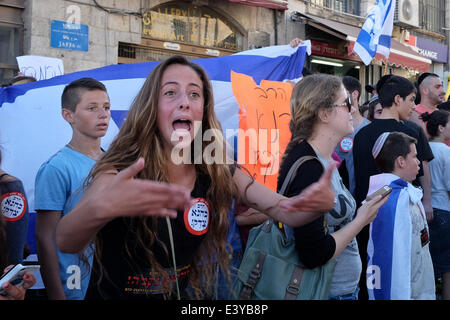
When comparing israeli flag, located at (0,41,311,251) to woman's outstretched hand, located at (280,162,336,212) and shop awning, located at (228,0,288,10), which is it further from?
shop awning, located at (228,0,288,10)

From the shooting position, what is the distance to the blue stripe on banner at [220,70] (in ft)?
12.7

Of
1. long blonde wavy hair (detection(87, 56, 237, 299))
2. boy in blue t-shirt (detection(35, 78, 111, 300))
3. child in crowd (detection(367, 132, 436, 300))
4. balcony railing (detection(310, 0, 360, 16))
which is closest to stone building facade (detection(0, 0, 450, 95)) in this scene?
balcony railing (detection(310, 0, 360, 16))

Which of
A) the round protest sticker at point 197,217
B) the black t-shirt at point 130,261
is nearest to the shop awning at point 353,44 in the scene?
the round protest sticker at point 197,217

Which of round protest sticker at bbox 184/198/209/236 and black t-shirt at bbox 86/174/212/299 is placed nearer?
black t-shirt at bbox 86/174/212/299

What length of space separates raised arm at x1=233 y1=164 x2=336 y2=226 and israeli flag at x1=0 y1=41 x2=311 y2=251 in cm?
190

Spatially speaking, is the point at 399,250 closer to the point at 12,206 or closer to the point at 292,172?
the point at 292,172

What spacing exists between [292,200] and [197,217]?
380mm

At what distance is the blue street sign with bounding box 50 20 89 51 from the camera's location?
756cm

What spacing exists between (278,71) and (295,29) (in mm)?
6880

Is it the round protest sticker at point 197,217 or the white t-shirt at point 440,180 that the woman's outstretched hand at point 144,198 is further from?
the white t-shirt at point 440,180

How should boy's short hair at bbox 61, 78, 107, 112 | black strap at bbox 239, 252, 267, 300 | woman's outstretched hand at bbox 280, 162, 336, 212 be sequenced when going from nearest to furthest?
woman's outstretched hand at bbox 280, 162, 336, 212
black strap at bbox 239, 252, 267, 300
boy's short hair at bbox 61, 78, 107, 112

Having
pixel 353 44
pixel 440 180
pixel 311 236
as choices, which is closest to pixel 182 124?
pixel 311 236

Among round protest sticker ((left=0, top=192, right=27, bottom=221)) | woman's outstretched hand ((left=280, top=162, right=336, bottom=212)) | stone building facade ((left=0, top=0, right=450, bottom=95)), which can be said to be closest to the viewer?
woman's outstretched hand ((left=280, top=162, right=336, bottom=212))

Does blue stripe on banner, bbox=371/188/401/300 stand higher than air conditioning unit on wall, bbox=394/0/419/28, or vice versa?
air conditioning unit on wall, bbox=394/0/419/28
